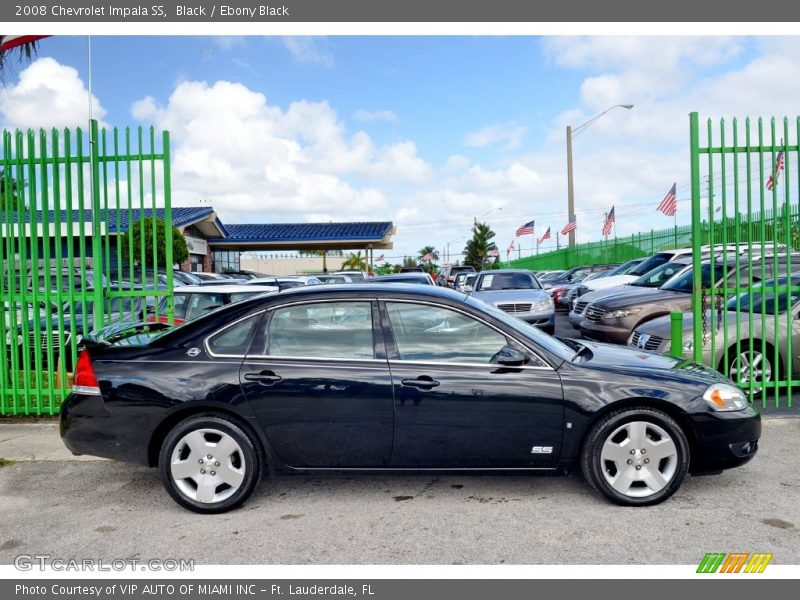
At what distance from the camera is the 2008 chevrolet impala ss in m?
4.50

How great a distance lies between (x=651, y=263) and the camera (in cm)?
1756

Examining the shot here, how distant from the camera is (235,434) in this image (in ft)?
14.9

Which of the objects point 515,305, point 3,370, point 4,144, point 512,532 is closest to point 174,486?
point 512,532

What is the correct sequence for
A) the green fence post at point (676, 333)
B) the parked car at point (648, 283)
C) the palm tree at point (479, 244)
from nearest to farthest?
1. the green fence post at point (676, 333)
2. the parked car at point (648, 283)
3. the palm tree at point (479, 244)

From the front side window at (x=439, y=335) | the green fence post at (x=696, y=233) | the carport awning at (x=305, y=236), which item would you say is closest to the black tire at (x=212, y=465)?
the front side window at (x=439, y=335)

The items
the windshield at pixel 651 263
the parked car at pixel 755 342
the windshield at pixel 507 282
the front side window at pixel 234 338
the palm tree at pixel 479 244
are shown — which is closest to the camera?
the front side window at pixel 234 338

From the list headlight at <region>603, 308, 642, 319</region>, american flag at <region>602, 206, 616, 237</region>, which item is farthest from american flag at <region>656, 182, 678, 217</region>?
headlight at <region>603, 308, 642, 319</region>

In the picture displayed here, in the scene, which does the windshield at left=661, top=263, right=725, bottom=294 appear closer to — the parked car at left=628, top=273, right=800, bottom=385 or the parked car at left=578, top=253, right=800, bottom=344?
the parked car at left=578, top=253, right=800, bottom=344

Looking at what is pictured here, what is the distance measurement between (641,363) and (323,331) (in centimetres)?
221

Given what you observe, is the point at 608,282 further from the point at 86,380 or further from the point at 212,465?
the point at 86,380

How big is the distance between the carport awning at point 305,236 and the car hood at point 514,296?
23917 millimetres

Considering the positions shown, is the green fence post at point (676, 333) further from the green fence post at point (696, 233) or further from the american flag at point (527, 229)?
the american flag at point (527, 229)

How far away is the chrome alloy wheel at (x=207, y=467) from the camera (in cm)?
454

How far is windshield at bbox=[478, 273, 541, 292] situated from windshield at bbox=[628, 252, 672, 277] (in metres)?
3.67
